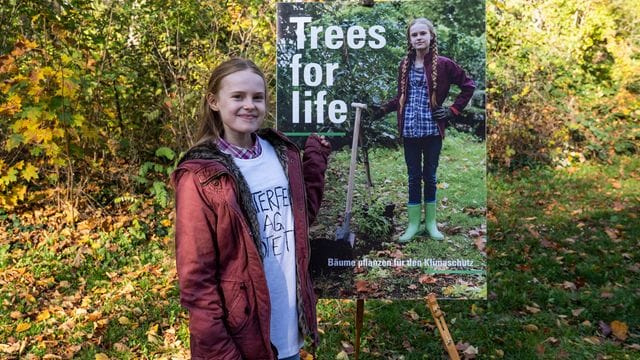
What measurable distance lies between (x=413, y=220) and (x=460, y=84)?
30.9 inches

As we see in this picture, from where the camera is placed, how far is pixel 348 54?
10.2ft

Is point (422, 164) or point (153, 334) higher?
point (422, 164)

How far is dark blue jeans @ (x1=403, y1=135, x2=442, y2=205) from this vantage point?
3.10 meters

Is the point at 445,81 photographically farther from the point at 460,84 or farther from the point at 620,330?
the point at 620,330

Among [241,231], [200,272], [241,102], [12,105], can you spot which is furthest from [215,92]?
[12,105]

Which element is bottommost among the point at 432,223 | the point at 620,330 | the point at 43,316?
the point at 620,330

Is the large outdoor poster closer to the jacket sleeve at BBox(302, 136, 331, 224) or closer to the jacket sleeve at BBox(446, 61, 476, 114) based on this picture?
the jacket sleeve at BBox(446, 61, 476, 114)

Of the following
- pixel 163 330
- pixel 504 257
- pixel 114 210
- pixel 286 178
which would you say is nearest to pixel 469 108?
pixel 286 178

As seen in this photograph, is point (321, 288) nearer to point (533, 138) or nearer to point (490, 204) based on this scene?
point (490, 204)

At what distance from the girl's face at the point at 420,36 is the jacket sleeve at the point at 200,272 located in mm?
1595

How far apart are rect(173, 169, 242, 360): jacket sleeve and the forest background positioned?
71.4 inches

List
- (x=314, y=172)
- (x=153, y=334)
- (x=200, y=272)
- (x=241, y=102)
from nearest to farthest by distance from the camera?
(x=200, y=272), (x=241, y=102), (x=314, y=172), (x=153, y=334)

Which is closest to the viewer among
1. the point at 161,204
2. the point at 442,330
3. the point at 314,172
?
the point at 314,172

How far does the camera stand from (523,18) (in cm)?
865
